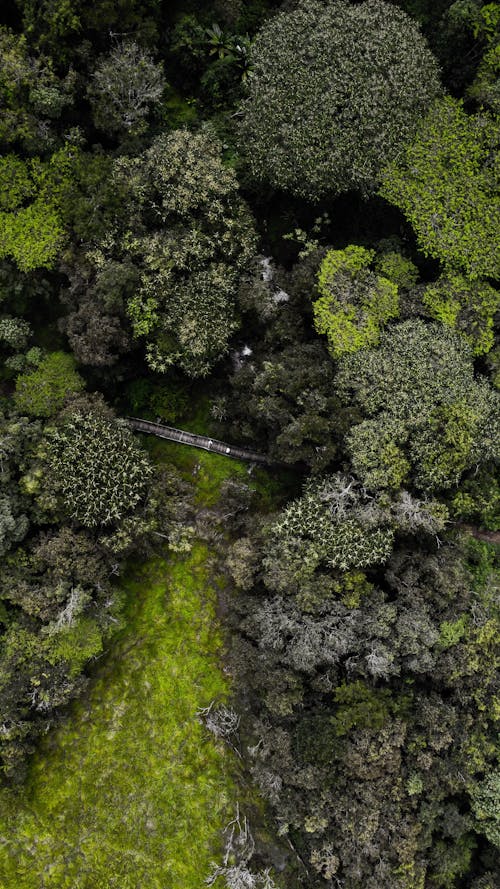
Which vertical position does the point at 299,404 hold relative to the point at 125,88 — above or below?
below

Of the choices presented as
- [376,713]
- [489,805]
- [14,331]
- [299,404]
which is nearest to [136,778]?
[376,713]

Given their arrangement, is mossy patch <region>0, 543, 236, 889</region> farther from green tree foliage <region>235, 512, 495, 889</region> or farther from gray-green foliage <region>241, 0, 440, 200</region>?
gray-green foliage <region>241, 0, 440, 200</region>

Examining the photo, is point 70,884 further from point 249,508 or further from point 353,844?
point 249,508

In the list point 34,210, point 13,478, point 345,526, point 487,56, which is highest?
point 487,56

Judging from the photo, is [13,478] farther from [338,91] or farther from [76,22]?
[338,91]

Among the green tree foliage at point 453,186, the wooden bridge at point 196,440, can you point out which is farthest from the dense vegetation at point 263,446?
the wooden bridge at point 196,440
